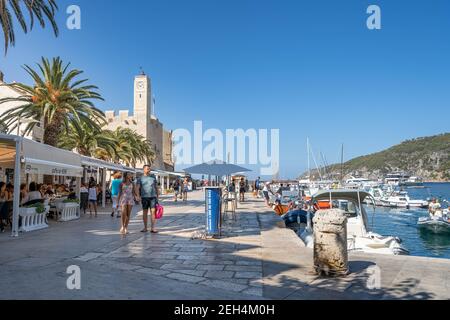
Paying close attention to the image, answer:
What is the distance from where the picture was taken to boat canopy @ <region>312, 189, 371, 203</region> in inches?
564

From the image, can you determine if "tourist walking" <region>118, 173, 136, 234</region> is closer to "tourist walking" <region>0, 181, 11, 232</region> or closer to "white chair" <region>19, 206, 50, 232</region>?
"white chair" <region>19, 206, 50, 232</region>

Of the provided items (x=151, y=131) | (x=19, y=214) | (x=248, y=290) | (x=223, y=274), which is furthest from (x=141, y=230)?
(x=151, y=131)

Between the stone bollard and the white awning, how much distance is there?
8018 millimetres

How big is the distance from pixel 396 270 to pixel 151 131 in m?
61.3

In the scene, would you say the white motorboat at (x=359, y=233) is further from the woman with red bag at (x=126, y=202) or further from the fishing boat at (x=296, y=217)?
the woman with red bag at (x=126, y=202)

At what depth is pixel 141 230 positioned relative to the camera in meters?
10.6

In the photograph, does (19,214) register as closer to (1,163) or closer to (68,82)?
(1,163)

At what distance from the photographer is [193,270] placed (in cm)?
591

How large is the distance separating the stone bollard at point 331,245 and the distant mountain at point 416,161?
121 meters

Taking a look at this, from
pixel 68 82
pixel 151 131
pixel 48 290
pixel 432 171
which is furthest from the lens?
pixel 432 171

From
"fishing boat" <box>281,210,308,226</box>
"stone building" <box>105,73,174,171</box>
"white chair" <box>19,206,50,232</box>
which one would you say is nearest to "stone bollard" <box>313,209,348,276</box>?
"white chair" <box>19,206,50,232</box>

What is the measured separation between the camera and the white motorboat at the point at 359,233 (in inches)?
500

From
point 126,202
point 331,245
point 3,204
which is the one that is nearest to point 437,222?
point 126,202

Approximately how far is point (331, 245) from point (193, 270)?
2.18 metres
